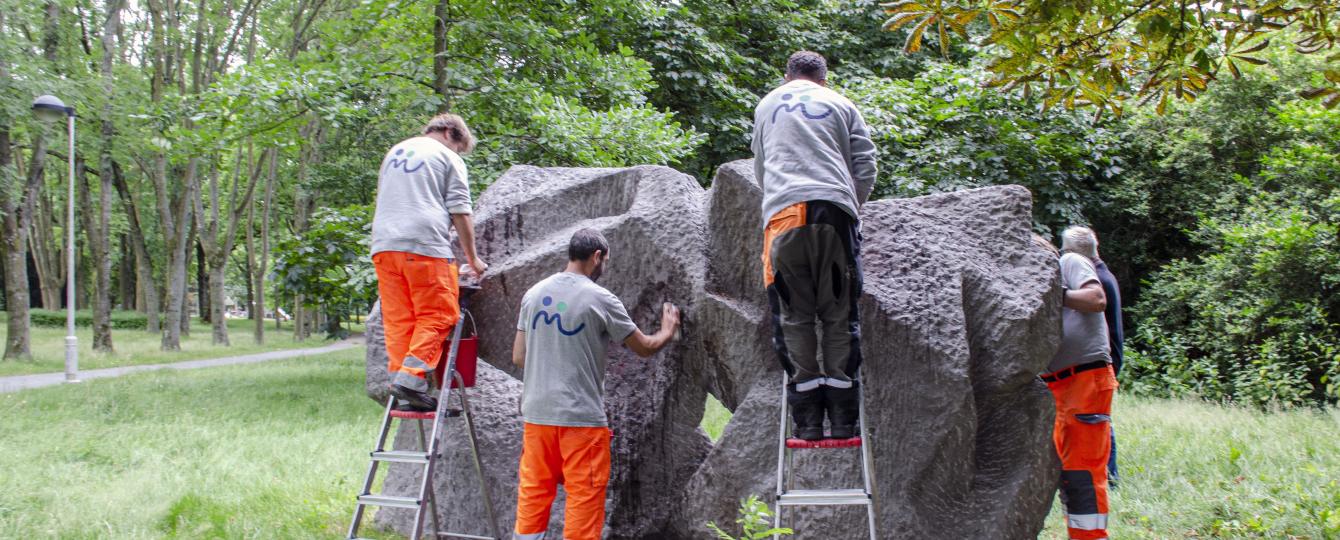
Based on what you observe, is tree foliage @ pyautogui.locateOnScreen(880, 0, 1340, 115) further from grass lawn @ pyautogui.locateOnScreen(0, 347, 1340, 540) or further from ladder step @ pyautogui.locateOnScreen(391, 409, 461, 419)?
ladder step @ pyautogui.locateOnScreen(391, 409, 461, 419)

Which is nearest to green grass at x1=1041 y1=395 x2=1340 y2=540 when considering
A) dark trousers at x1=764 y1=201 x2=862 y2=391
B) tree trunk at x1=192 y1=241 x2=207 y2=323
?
dark trousers at x1=764 y1=201 x2=862 y2=391

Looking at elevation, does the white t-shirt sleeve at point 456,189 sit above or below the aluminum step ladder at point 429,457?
above

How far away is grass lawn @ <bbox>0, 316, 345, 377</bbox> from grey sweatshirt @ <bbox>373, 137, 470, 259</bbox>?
16129 mm

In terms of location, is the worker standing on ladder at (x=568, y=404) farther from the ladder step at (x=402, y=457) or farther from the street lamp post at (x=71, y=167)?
the street lamp post at (x=71, y=167)

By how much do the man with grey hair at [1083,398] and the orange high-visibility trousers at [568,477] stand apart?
8.96 ft

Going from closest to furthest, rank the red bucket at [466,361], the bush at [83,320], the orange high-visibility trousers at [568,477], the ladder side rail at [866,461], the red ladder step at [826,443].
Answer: the ladder side rail at [866,461] → the red ladder step at [826,443] → the orange high-visibility trousers at [568,477] → the red bucket at [466,361] → the bush at [83,320]

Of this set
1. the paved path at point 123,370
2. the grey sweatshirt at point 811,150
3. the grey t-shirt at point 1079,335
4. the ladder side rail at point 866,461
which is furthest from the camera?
the paved path at point 123,370

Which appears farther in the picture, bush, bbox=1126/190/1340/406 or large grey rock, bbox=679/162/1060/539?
bush, bbox=1126/190/1340/406

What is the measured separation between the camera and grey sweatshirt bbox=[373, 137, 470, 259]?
495cm

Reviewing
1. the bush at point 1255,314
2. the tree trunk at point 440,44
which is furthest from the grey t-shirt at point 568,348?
the bush at point 1255,314

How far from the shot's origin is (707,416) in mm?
11344

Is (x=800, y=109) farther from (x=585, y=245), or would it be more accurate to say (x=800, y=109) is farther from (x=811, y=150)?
(x=585, y=245)

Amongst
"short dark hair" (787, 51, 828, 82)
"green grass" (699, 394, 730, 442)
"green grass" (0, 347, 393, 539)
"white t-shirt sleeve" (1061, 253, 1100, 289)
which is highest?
"short dark hair" (787, 51, 828, 82)

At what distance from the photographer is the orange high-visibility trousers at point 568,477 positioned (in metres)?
4.55
